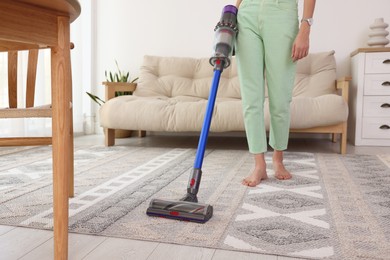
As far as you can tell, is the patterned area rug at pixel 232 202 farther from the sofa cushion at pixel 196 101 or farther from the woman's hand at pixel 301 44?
the woman's hand at pixel 301 44

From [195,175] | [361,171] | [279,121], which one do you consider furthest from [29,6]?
[361,171]

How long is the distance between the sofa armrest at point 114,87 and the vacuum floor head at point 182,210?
1.93m

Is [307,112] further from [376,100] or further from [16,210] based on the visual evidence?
[16,210]

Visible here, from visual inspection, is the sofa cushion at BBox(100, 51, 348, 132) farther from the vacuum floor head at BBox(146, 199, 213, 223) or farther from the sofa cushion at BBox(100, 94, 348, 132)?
the vacuum floor head at BBox(146, 199, 213, 223)

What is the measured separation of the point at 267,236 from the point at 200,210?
232 millimetres

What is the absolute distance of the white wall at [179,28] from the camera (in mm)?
3439

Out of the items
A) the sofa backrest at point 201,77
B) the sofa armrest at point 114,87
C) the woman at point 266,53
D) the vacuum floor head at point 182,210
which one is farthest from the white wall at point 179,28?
the vacuum floor head at point 182,210

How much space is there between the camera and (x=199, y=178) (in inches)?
53.2

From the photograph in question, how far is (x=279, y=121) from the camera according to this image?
1831 mm

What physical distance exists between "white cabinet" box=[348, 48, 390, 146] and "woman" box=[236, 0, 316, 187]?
149 cm

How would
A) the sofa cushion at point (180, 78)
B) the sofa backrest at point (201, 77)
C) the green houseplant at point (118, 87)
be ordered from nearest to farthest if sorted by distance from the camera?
the green houseplant at point (118, 87)
the sofa backrest at point (201, 77)
the sofa cushion at point (180, 78)

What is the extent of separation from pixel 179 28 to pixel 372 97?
74.3 inches

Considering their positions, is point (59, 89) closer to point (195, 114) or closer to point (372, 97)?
point (195, 114)

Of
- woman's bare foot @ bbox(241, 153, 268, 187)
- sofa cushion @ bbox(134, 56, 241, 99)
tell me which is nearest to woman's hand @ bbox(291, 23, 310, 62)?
woman's bare foot @ bbox(241, 153, 268, 187)
